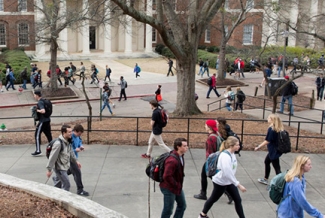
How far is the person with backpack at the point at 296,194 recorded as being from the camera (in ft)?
17.7

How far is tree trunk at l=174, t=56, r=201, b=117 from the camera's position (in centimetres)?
1571

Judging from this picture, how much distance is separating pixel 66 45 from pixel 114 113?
83.9ft

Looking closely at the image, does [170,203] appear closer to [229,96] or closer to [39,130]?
[39,130]

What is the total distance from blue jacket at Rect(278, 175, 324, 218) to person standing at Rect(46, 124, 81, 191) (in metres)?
3.63

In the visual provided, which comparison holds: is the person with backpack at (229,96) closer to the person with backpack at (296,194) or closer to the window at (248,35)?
the person with backpack at (296,194)

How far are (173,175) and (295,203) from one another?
66.8 inches

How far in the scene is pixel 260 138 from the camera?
12.9 metres

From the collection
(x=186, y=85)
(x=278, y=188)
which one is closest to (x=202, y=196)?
(x=278, y=188)

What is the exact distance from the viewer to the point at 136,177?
29.5 feet

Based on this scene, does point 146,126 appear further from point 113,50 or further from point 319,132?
point 113,50

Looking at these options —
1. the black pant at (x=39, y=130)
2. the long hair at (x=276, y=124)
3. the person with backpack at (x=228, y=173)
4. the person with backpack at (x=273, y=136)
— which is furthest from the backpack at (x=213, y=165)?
the black pant at (x=39, y=130)

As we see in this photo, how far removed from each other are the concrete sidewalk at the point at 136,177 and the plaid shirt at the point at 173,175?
111cm

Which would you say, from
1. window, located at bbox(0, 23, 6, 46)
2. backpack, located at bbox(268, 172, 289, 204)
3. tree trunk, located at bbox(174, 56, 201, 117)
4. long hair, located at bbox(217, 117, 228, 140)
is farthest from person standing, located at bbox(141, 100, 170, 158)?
window, located at bbox(0, 23, 6, 46)

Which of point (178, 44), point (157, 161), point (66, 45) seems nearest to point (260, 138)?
point (178, 44)
